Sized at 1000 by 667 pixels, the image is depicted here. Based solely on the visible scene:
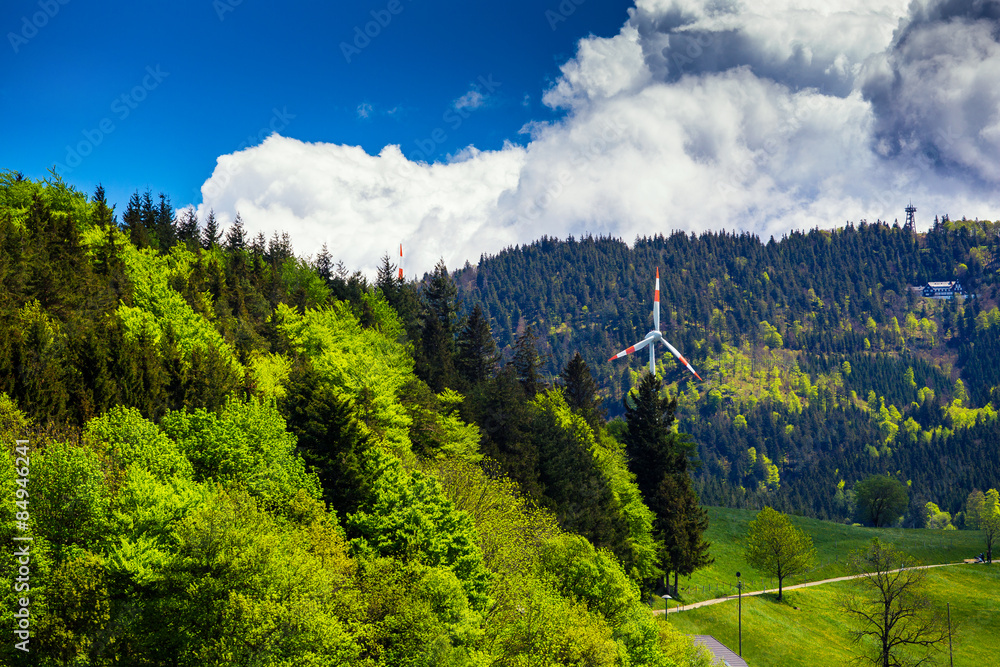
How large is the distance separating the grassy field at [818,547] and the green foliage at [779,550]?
6.47m

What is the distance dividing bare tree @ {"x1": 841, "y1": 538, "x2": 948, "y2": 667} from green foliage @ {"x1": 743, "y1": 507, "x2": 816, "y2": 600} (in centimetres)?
835

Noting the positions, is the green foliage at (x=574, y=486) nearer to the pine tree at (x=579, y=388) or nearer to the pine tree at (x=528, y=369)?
the pine tree at (x=528, y=369)

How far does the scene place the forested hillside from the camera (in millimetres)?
31469

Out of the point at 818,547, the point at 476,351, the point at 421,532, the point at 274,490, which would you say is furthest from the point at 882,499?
the point at 274,490

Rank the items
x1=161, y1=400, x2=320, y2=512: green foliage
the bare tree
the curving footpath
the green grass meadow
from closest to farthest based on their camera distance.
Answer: x1=161, y1=400, x2=320, y2=512: green foliage, the bare tree, the green grass meadow, the curving footpath

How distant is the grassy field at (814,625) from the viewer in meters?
87.9

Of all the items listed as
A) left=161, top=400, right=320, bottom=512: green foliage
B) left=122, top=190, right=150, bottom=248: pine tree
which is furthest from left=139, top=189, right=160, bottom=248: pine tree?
left=161, top=400, right=320, bottom=512: green foliage

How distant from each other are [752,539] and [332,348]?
243 ft

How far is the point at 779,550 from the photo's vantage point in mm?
110062

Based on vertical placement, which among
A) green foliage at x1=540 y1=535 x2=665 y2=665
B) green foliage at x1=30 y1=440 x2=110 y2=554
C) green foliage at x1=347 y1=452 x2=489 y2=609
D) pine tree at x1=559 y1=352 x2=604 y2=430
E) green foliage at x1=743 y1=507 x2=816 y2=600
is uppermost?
pine tree at x1=559 y1=352 x2=604 y2=430

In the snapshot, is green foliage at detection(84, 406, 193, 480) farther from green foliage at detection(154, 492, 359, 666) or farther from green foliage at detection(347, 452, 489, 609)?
green foliage at detection(347, 452, 489, 609)

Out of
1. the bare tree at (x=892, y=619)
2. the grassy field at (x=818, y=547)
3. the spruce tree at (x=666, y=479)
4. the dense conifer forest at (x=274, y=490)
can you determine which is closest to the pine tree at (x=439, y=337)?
the dense conifer forest at (x=274, y=490)

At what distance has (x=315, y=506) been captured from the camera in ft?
146

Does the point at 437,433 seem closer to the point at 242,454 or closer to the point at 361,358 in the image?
the point at 361,358
